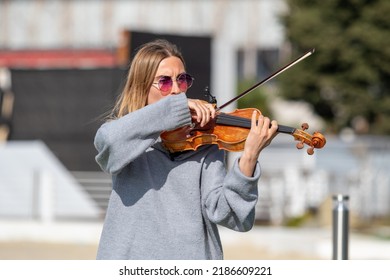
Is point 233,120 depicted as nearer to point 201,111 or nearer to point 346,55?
point 201,111

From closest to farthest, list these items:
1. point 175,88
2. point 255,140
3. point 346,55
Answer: point 255,140 < point 175,88 < point 346,55

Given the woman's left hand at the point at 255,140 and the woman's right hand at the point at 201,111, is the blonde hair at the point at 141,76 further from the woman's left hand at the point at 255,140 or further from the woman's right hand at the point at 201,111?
the woman's left hand at the point at 255,140

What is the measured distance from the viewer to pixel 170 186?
3.60 m

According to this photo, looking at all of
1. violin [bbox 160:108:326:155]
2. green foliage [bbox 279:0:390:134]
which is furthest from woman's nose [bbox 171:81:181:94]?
green foliage [bbox 279:0:390:134]

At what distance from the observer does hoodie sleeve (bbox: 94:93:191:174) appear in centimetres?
352

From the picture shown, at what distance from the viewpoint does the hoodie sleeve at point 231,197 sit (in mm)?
3457

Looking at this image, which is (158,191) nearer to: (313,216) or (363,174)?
(313,216)

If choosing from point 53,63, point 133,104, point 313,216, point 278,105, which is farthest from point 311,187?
point 278,105

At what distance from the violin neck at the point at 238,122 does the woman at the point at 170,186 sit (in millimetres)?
61

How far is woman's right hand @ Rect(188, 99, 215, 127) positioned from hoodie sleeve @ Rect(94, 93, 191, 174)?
3cm

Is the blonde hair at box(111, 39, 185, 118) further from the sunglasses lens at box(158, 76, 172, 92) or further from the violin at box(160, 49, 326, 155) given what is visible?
the violin at box(160, 49, 326, 155)

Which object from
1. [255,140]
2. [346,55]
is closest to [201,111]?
[255,140]

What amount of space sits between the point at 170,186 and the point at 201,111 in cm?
25
